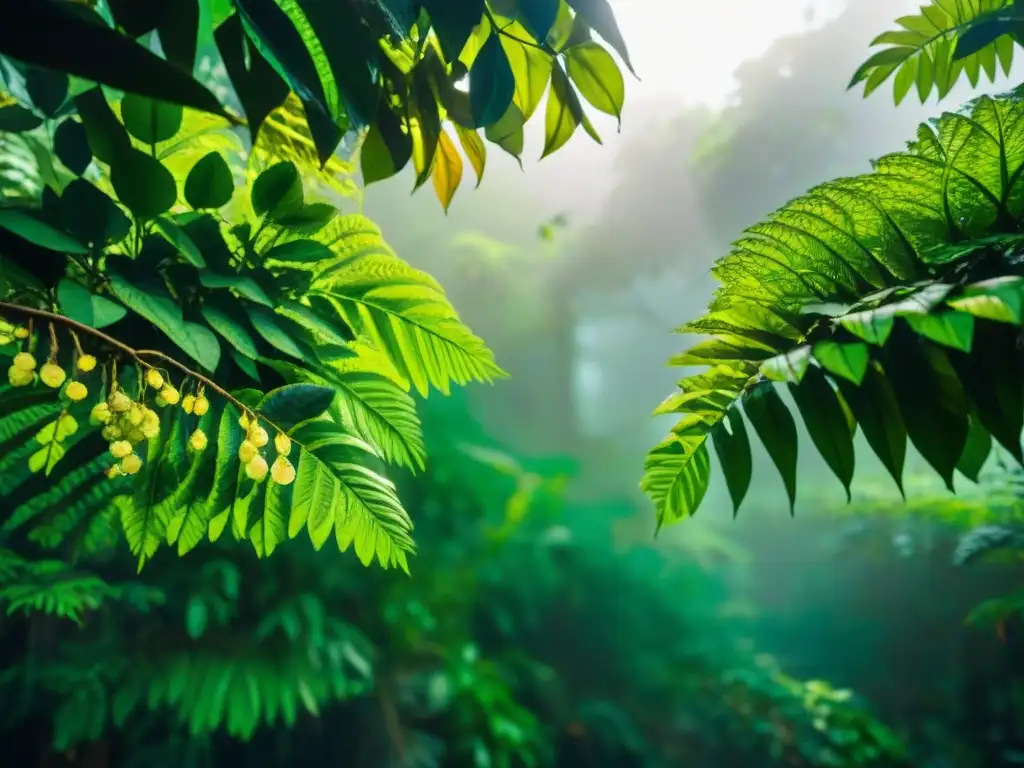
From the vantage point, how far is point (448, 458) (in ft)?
7.76

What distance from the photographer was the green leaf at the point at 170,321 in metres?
0.41

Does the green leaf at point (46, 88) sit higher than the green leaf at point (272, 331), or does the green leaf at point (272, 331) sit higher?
the green leaf at point (46, 88)

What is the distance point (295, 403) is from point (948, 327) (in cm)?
42

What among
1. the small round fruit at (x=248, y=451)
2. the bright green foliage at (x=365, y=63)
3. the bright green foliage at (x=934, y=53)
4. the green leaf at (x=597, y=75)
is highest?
the bright green foliage at (x=934, y=53)

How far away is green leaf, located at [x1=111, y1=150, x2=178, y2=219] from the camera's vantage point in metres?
0.43

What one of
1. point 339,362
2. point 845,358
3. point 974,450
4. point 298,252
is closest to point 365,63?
point 298,252

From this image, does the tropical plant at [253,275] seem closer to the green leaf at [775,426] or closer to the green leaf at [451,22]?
the green leaf at [451,22]

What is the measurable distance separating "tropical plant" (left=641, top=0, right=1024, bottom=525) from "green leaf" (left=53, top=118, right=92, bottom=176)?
1.50ft

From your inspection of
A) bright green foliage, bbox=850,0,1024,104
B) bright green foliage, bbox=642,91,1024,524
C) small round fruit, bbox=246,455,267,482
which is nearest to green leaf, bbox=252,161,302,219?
small round fruit, bbox=246,455,267,482

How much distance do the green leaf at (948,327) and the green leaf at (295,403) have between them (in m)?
0.38

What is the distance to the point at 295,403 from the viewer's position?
459 millimetres

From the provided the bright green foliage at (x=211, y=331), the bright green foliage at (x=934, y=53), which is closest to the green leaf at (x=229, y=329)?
the bright green foliage at (x=211, y=331)

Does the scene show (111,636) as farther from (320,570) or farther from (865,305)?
(865,305)

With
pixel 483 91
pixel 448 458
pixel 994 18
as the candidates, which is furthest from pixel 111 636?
pixel 994 18
